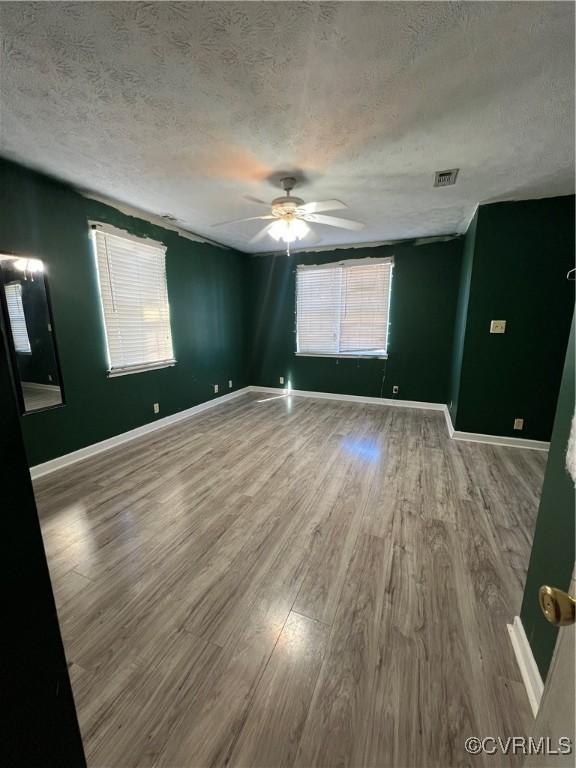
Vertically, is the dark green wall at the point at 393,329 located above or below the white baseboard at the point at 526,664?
above

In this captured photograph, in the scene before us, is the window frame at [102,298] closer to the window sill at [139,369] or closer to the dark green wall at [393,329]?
the window sill at [139,369]

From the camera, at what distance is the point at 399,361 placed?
182 inches

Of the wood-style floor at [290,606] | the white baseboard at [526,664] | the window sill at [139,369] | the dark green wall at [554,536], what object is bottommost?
the wood-style floor at [290,606]

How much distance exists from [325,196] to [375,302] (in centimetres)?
215

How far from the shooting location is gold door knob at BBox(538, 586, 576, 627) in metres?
0.51

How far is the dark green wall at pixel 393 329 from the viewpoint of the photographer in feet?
14.0

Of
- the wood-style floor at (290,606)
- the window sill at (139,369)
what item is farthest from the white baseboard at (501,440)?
the window sill at (139,369)

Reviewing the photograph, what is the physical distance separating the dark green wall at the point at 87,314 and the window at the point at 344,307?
1529mm

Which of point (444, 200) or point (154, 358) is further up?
point (444, 200)

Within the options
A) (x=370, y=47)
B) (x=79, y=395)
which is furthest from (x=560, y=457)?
(x=79, y=395)

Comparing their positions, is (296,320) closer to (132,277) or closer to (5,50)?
(132,277)

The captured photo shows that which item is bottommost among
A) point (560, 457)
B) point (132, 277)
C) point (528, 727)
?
point (528, 727)

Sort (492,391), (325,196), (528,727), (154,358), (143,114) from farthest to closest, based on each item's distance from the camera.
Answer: (154,358) < (492,391) < (325,196) < (143,114) < (528,727)

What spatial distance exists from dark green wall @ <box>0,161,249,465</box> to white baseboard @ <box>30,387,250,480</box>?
0.18ft
